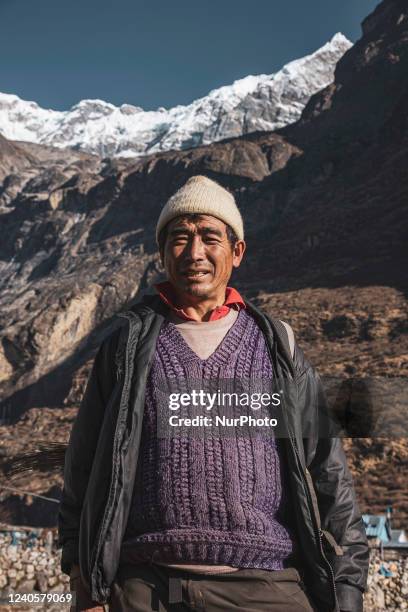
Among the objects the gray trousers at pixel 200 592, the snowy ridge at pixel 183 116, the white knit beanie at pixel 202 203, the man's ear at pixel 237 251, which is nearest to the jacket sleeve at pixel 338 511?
the gray trousers at pixel 200 592

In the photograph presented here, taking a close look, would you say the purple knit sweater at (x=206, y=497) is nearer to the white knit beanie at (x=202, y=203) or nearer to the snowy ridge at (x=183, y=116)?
the white knit beanie at (x=202, y=203)

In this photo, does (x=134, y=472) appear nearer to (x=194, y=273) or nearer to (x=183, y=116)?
(x=194, y=273)

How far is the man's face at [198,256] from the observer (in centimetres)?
209

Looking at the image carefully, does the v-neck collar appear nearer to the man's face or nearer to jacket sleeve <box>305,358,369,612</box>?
the man's face

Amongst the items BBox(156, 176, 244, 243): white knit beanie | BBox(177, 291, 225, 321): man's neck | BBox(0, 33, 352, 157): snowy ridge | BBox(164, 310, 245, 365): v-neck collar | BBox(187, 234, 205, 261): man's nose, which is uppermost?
BBox(0, 33, 352, 157): snowy ridge

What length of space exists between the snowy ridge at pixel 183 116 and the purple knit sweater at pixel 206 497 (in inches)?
A: 4051

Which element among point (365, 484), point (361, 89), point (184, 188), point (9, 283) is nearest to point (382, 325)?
point (365, 484)

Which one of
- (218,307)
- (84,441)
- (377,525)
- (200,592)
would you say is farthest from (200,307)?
(377,525)

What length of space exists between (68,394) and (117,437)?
92.4 feet

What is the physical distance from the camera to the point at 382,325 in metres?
23.5

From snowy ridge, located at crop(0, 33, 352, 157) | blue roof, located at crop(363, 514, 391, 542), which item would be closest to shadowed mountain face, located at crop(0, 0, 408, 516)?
blue roof, located at crop(363, 514, 391, 542)

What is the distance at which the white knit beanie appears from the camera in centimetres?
210

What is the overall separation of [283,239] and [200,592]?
36.9 meters

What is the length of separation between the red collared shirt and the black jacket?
64 mm
